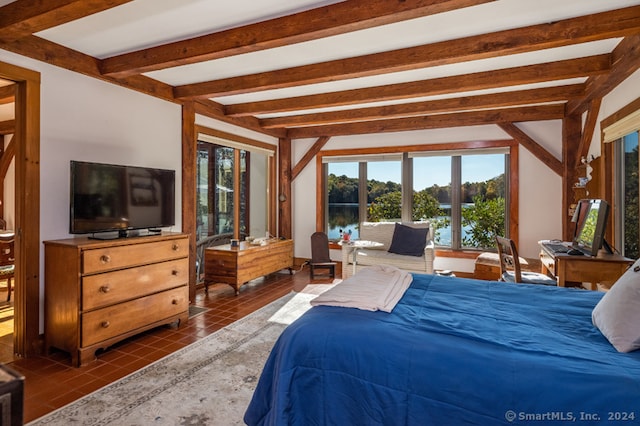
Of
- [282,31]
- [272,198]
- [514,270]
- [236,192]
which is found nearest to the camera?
[282,31]

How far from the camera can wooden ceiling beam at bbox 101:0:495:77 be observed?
7.14ft

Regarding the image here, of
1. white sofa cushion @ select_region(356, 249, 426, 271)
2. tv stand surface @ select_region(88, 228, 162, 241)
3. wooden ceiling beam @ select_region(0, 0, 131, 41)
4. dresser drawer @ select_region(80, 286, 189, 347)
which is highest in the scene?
wooden ceiling beam @ select_region(0, 0, 131, 41)

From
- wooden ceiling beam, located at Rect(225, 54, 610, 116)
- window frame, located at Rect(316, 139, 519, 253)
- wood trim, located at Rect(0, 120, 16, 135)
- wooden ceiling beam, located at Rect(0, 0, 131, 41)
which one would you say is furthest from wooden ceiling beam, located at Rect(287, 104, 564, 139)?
wood trim, located at Rect(0, 120, 16, 135)

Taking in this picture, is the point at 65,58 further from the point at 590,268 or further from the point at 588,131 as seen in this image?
the point at 588,131

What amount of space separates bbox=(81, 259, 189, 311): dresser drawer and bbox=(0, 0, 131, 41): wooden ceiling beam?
5.81ft

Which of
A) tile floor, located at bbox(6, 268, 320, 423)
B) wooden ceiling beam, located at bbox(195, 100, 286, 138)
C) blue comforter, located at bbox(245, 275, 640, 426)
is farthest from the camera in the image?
wooden ceiling beam, located at bbox(195, 100, 286, 138)

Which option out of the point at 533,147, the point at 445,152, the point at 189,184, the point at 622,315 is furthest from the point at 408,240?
the point at 622,315

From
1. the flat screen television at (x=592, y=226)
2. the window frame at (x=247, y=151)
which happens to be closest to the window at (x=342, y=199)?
the window frame at (x=247, y=151)

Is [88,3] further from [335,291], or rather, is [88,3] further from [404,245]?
[404,245]

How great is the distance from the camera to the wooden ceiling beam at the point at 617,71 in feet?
9.38

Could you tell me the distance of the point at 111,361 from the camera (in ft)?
9.29

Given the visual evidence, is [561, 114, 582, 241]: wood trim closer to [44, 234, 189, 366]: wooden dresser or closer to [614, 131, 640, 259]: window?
[614, 131, 640, 259]: window

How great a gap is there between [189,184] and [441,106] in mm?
3355

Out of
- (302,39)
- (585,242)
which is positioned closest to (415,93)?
(302,39)
